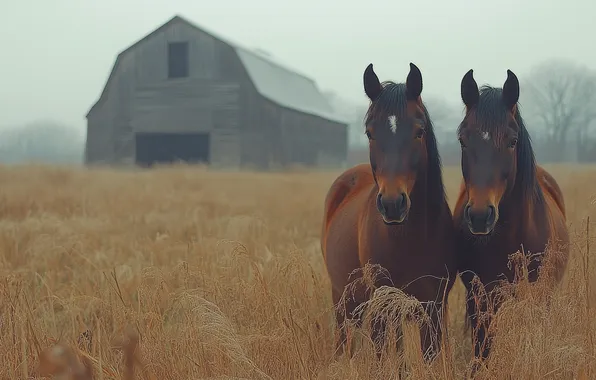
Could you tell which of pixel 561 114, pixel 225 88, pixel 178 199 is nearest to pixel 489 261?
pixel 178 199

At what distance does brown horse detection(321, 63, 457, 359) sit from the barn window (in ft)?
67.0

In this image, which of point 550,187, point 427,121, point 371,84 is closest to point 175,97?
point 550,187

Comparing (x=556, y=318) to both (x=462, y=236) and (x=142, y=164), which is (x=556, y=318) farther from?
(x=142, y=164)

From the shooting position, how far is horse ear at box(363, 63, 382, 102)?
9.68 feet

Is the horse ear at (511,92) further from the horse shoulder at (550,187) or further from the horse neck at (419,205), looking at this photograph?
the horse shoulder at (550,187)

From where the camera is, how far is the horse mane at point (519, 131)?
2810mm

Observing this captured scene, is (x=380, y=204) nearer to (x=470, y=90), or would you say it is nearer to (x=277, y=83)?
(x=470, y=90)

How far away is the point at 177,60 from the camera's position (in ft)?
73.3

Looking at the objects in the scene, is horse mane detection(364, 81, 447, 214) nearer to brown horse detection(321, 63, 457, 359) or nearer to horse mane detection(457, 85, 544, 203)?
brown horse detection(321, 63, 457, 359)

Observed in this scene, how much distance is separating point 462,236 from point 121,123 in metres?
21.2

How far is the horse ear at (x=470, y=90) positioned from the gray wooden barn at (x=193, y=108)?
59.6 ft

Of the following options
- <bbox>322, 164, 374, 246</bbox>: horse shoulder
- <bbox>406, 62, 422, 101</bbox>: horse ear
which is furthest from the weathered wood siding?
<bbox>406, 62, 422, 101</bbox>: horse ear

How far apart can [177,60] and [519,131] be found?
2098 centimetres

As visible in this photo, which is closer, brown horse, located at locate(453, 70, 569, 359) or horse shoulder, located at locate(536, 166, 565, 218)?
brown horse, located at locate(453, 70, 569, 359)
